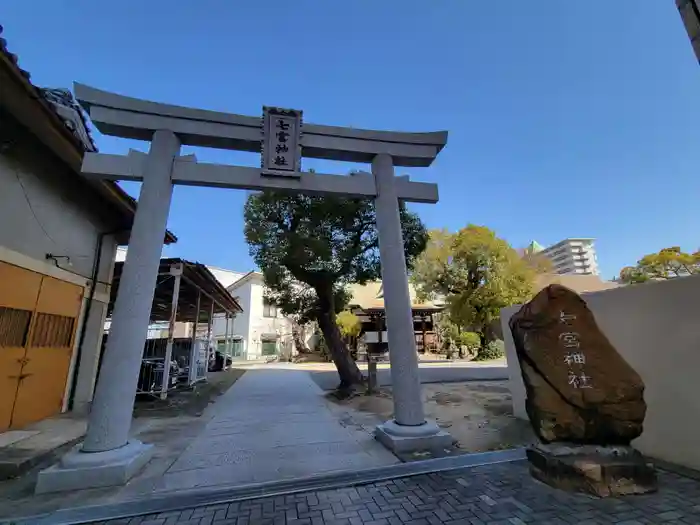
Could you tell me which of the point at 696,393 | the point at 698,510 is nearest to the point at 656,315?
the point at 696,393

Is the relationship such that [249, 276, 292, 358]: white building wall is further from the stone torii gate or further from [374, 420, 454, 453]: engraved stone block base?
[374, 420, 454, 453]: engraved stone block base

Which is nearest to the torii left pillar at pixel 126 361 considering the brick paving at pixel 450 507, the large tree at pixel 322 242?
the brick paving at pixel 450 507

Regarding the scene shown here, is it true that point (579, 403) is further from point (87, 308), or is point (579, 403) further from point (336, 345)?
point (87, 308)

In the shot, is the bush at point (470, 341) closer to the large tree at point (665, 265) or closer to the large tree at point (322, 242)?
the large tree at point (665, 265)

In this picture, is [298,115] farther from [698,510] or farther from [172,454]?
[698,510]

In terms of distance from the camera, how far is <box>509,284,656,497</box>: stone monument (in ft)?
9.32

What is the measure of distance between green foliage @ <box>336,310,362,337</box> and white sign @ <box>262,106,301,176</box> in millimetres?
16810

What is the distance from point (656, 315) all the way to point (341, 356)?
22.6 feet

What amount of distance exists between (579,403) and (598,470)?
1.76ft

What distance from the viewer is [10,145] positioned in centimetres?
426

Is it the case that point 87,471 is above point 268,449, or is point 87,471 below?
above

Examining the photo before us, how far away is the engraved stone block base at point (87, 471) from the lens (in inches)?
116

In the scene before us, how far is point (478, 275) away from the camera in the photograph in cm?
1862

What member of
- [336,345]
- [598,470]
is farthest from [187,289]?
[598,470]
